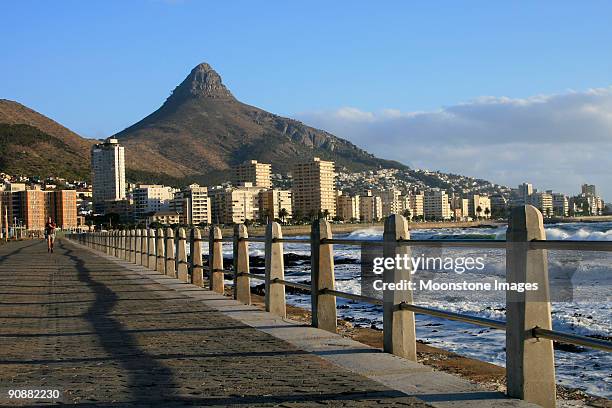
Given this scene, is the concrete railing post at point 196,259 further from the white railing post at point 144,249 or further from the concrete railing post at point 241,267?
the white railing post at point 144,249

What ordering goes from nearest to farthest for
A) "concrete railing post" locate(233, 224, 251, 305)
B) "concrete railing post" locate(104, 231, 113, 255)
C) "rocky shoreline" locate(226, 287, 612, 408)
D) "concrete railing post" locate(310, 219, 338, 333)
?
"rocky shoreline" locate(226, 287, 612, 408), "concrete railing post" locate(310, 219, 338, 333), "concrete railing post" locate(233, 224, 251, 305), "concrete railing post" locate(104, 231, 113, 255)

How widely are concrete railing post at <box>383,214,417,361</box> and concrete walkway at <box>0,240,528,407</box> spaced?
0.19 meters

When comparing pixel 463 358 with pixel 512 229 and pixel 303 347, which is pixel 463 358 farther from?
pixel 512 229

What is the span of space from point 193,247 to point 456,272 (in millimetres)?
8387

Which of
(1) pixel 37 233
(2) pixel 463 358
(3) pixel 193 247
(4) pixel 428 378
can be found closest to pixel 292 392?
(4) pixel 428 378

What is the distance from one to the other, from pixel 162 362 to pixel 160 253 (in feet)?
45.5

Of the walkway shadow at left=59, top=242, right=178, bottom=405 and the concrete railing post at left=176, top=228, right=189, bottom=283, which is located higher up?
the concrete railing post at left=176, top=228, right=189, bottom=283

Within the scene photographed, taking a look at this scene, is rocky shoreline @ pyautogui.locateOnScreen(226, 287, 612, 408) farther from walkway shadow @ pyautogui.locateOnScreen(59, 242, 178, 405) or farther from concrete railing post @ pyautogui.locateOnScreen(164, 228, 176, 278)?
concrete railing post @ pyautogui.locateOnScreen(164, 228, 176, 278)

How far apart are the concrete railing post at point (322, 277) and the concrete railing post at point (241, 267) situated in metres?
3.36

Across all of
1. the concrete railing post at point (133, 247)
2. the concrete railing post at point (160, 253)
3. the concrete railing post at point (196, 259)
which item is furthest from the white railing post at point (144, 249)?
the concrete railing post at point (196, 259)

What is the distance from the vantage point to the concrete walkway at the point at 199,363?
16.7 feet

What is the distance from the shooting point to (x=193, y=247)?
1543 centimetres

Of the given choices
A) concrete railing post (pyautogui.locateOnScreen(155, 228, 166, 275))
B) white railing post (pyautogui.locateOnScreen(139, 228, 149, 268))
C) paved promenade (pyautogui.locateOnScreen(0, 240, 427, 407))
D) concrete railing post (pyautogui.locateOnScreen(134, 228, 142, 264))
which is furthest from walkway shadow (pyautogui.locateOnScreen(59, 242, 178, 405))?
concrete railing post (pyautogui.locateOnScreen(134, 228, 142, 264))

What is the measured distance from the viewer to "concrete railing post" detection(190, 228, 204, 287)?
15.4m
